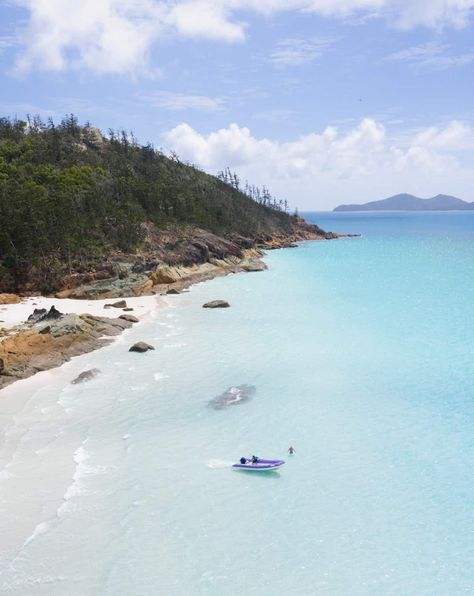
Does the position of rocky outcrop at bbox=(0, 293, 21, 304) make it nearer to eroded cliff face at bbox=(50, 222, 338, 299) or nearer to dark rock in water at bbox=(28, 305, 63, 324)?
eroded cliff face at bbox=(50, 222, 338, 299)

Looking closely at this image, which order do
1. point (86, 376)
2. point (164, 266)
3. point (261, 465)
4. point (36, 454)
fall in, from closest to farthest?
1. point (261, 465)
2. point (36, 454)
3. point (86, 376)
4. point (164, 266)

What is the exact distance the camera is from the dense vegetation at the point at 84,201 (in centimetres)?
5656

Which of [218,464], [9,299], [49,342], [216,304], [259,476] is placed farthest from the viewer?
[216,304]

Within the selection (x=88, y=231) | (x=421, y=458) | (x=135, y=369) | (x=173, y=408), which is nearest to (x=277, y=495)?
(x=421, y=458)

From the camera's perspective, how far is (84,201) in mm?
69188

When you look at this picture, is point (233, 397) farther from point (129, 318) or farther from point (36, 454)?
point (129, 318)

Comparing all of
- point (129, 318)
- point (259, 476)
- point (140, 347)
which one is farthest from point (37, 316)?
point (259, 476)

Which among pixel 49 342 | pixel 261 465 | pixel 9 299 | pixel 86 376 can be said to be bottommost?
pixel 261 465

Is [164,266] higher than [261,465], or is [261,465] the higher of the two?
[164,266]

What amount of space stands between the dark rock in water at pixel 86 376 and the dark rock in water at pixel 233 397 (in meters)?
7.31

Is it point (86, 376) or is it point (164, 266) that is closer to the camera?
point (86, 376)

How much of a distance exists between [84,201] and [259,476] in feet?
191

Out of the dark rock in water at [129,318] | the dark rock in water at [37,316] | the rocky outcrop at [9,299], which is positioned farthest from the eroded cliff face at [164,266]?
the dark rock in water at [37,316]

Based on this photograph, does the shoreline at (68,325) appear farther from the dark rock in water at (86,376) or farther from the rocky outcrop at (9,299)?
the rocky outcrop at (9,299)
